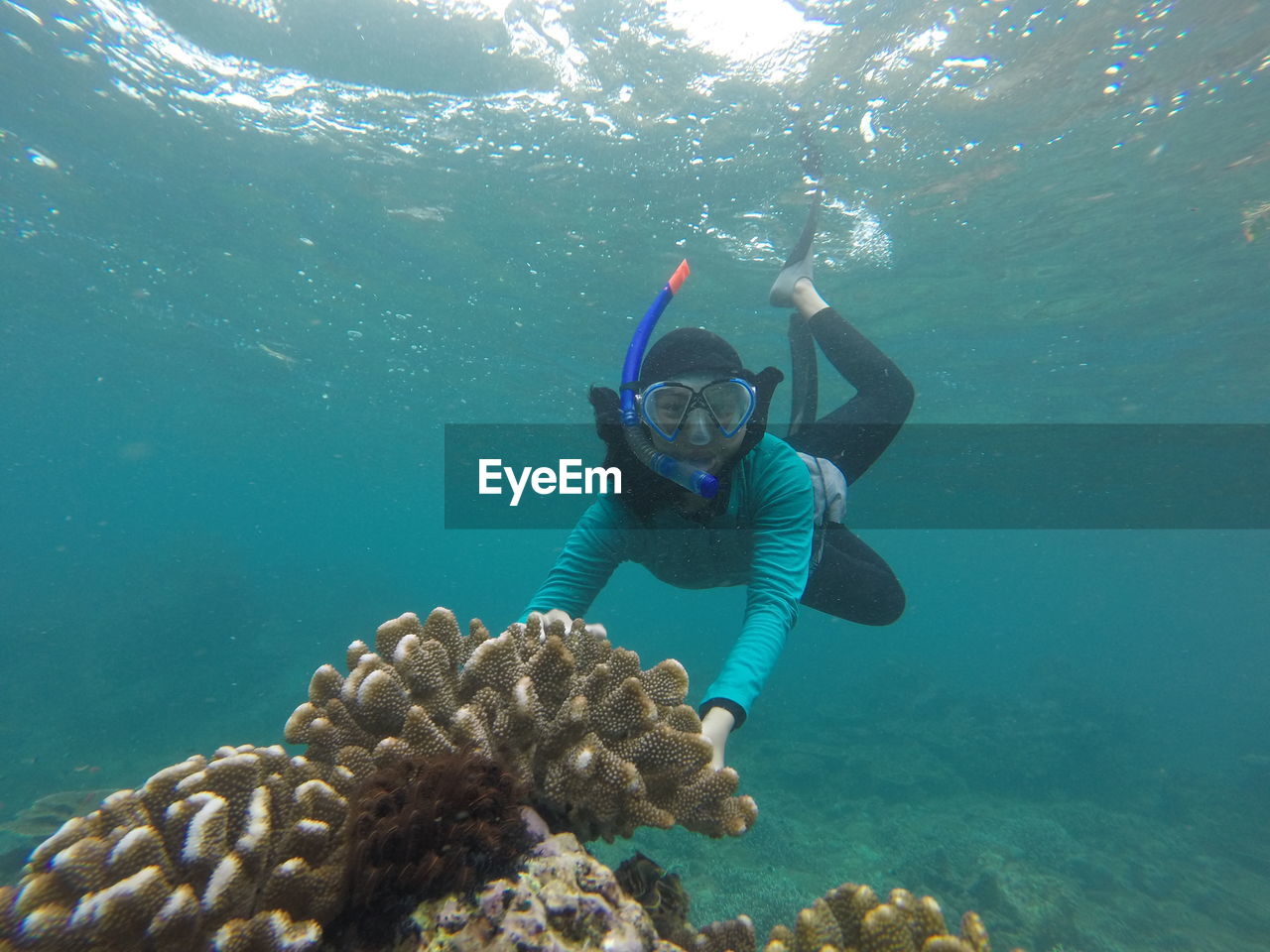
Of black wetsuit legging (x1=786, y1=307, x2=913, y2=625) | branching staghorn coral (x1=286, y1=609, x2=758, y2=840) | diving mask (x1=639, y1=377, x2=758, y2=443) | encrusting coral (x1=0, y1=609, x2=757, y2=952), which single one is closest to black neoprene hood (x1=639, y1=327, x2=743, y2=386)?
diving mask (x1=639, y1=377, x2=758, y2=443)

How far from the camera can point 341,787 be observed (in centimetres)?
234

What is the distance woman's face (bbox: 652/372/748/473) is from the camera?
4.77 m

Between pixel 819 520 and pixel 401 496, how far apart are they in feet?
240

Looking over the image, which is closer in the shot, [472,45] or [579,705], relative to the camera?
[579,705]

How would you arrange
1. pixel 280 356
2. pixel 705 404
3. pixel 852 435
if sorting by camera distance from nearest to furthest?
pixel 705 404 < pixel 852 435 < pixel 280 356

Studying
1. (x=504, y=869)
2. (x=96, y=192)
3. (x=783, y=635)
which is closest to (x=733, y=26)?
(x=783, y=635)

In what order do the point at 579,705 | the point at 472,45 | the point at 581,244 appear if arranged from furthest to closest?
the point at 581,244, the point at 472,45, the point at 579,705

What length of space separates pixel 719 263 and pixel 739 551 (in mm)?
12098

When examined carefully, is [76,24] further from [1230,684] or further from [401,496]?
[1230,684]

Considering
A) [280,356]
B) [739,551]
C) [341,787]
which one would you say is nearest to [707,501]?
[739,551]

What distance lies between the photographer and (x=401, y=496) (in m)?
72.6

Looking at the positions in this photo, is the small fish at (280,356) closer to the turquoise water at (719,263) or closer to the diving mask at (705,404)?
the turquoise water at (719,263)

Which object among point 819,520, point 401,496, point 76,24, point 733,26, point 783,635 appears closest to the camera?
point 783,635

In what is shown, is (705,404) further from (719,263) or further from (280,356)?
(280,356)
